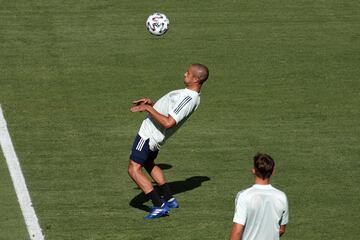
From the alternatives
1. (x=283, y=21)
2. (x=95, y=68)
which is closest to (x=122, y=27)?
(x=95, y=68)

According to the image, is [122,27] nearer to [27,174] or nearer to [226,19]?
[226,19]

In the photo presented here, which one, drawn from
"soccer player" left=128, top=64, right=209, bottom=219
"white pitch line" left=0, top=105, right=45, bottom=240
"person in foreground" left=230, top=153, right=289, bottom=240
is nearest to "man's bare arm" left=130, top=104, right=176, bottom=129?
"soccer player" left=128, top=64, right=209, bottom=219

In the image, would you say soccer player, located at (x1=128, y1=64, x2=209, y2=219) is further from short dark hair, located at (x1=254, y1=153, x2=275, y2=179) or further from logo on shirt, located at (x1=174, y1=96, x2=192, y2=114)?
short dark hair, located at (x1=254, y1=153, x2=275, y2=179)

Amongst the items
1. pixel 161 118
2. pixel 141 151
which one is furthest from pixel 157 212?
pixel 161 118

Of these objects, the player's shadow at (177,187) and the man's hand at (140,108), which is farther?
the player's shadow at (177,187)

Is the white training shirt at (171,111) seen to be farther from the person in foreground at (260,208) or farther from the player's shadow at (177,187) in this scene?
the person in foreground at (260,208)

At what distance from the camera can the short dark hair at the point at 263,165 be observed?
33.7ft

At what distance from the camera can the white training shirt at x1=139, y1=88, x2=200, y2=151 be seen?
14.0 meters

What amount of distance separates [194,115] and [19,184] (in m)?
4.36

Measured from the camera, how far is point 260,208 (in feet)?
33.8

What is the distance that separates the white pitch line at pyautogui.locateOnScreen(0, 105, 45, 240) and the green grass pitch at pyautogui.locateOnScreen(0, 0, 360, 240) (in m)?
0.11

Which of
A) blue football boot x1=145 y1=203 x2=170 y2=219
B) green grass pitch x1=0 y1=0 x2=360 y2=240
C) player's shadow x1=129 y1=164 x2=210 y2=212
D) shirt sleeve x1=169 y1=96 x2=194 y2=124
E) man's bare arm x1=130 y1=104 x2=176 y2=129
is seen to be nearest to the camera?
man's bare arm x1=130 y1=104 x2=176 y2=129

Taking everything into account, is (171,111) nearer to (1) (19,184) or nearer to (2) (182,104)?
(2) (182,104)

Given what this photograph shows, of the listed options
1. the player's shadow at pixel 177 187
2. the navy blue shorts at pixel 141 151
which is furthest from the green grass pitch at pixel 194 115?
the navy blue shorts at pixel 141 151
